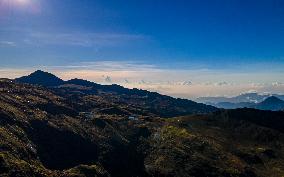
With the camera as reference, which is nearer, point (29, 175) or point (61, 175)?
point (29, 175)

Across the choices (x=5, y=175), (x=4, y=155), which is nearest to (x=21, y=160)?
(x=4, y=155)

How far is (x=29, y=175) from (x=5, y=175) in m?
11.1

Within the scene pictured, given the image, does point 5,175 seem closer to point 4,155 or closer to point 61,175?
point 4,155

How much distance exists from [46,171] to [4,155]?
2222 cm

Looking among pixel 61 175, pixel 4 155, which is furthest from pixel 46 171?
pixel 4 155

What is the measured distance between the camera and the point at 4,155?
191 metres

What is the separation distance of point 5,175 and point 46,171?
25079 mm

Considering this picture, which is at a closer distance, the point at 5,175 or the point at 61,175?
the point at 5,175

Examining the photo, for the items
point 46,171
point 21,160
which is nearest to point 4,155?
point 21,160

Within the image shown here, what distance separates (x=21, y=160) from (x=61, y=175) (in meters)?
21.8

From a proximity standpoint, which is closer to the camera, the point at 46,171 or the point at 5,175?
the point at 5,175

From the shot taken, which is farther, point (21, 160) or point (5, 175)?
point (21, 160)

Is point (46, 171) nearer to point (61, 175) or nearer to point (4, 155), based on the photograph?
point (61, 175)

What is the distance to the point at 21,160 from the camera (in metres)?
196
